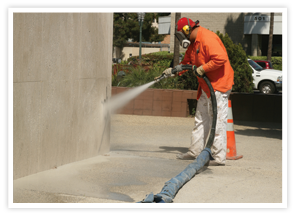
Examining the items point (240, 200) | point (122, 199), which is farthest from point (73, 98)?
point (240, 200)

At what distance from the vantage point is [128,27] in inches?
1769

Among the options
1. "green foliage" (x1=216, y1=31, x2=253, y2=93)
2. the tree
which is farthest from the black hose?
the tree

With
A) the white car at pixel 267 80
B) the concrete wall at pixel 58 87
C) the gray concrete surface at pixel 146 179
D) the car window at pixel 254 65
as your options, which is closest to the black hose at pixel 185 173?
the gray concrete surface at pixel 146 179

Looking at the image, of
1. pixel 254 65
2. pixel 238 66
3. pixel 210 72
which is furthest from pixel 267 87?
pixel 210 72

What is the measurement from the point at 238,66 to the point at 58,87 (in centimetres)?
895

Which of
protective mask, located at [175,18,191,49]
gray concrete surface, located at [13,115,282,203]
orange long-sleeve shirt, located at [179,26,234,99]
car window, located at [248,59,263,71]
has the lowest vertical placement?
gray concrete surface, located at [13,115,282,203]

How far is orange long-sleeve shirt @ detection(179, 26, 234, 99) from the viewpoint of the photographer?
516 centimetres

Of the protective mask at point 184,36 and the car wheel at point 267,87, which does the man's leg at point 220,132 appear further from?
the car wheel at point 267,87

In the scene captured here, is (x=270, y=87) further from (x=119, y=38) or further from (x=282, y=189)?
(x=119, y=38)

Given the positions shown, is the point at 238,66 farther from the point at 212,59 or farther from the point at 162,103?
the point at 212,59

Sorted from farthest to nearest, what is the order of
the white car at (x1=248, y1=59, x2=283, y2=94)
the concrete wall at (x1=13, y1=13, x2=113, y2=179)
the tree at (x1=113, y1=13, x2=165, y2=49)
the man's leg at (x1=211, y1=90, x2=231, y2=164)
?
1. the tree at (x1=113, y1=13, x2=165, y2=49)
2. the white car at (x1=248, y1=59, x2=283, y2=94)
3. the man's leg at (x1=211, y1=90, x2=231, y2=164)
4. the concrete wall at (x1=13, y1=13, x2=113, y2=179)

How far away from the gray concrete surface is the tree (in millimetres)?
38292

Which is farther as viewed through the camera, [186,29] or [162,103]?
[162,103]

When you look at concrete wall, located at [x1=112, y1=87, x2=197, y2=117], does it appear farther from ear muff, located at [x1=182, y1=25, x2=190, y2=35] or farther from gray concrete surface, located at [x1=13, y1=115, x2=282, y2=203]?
ear muff, located at [x1=182, y1=25, x2=190, y2=35]
